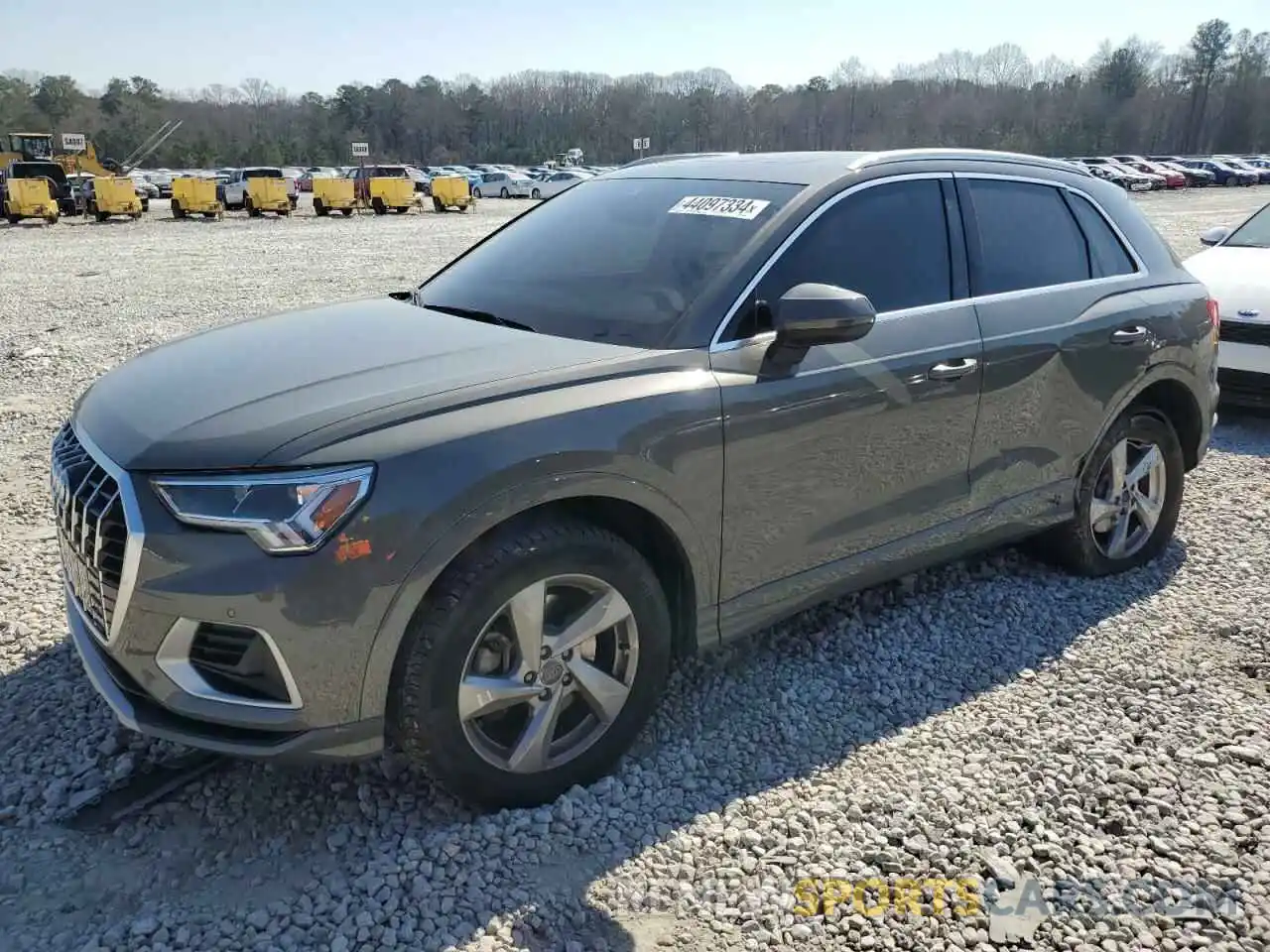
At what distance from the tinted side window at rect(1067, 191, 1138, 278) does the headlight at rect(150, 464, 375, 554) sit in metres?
3.39

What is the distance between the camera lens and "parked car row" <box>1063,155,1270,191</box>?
52.1m

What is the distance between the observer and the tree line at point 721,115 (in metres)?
98.2

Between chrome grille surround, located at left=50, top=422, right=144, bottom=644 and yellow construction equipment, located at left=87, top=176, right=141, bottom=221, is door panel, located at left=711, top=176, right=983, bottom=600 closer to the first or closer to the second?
chrome grille surround, located at left=50, top=422, right=144, bottom=644

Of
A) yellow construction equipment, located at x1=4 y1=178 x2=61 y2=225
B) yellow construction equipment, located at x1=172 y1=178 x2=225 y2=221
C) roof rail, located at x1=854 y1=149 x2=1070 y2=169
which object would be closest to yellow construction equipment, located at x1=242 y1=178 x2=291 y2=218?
yellow construction equipment, located at x1=172 y1=178 x2=225 y2=221

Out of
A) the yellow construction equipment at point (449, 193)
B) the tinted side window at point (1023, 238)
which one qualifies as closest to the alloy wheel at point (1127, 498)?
the tinted side window at point (1023, 238)

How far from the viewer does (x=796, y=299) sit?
3.07 m

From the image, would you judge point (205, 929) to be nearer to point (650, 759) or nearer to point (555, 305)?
point (650, 759)

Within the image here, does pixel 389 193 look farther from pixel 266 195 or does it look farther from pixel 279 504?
pixel 279 504

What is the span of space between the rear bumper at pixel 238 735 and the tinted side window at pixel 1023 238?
273 cm

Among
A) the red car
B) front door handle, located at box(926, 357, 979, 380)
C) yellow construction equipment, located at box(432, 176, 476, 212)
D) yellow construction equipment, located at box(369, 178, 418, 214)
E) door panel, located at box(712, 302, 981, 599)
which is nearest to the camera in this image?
door panel, located at box(712, 302, 981, 599)

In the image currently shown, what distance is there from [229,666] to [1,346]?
931 centimetres

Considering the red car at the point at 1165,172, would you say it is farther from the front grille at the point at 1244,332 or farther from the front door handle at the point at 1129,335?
the front door handle at the point at 1129,335

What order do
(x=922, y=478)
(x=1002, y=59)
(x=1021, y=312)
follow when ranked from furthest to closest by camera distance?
1. (x=1002, y=59)
2. (x=1021, y=312)
3. (x=922, y=478)

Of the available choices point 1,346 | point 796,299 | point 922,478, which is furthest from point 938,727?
point 1,346
